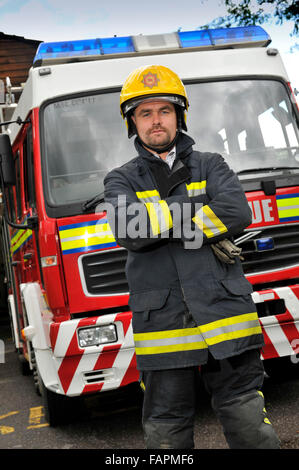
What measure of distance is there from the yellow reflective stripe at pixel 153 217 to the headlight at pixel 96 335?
5.51 ft

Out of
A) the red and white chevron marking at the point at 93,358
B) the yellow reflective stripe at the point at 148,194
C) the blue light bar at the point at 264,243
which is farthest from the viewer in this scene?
the blue light bar at the point at 264,243

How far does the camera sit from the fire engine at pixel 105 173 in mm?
4375

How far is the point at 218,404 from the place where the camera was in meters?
2.83

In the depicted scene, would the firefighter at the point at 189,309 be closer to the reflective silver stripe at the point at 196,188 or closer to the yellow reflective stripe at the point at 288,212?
the reflective silver stripe at the point at 196,188

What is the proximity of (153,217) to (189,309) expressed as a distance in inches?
17.0

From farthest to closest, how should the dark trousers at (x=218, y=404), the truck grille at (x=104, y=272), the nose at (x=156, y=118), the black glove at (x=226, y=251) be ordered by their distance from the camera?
1. the truck grille at (x=104, y=272)
2. the nose at (x=156, y=118)
3. the black glove at (x=226, y=251)
4. the dark trousers at (x=218, y=404)

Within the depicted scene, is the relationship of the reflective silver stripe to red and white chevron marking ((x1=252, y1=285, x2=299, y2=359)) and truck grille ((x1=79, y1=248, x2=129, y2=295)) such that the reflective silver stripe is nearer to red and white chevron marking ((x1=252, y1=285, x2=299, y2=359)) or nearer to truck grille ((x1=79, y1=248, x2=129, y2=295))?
truck grille ((x1=79, y1=248, x2=129, y2=295))

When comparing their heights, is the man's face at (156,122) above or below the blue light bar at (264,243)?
above

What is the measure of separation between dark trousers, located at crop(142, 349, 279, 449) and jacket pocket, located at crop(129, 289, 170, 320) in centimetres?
28

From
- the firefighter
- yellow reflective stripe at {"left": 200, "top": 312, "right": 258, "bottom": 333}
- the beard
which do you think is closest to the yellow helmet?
the beard

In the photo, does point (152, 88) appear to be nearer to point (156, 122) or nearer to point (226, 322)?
point (156, 122)

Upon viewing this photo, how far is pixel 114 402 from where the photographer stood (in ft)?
18.8

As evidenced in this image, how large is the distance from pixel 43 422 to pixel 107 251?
1773 mm

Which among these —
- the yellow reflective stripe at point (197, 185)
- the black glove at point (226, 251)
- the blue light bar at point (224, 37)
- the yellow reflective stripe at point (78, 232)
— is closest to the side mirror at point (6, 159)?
the yellow reflective stripe at point (78, 232)
